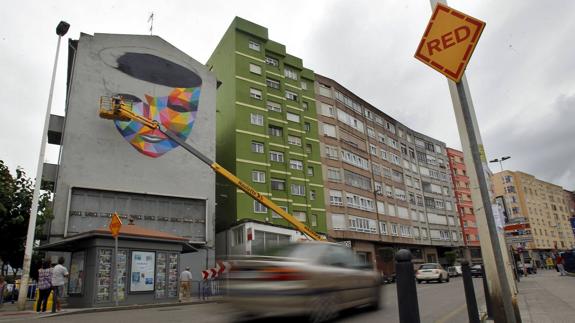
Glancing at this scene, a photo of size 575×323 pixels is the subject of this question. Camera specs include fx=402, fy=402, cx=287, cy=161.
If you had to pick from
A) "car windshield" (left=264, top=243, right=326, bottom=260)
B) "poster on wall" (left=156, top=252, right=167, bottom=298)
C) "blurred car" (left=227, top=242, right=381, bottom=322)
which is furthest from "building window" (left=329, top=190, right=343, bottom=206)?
"car windshield" (left=264, top=243, right=326, bottom=260)

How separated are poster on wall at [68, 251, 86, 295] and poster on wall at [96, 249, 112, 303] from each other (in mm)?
851

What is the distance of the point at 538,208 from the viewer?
98125mm

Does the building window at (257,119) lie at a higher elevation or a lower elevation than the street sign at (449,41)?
higher

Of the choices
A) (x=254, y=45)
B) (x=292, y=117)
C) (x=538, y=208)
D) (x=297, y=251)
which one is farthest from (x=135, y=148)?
(x=538, y=208)

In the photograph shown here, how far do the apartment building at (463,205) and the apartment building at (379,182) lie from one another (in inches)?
108

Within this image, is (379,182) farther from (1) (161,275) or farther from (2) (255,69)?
(1) (161,275)

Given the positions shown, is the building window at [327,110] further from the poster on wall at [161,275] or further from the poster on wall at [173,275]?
the poster on wall at [161,275]

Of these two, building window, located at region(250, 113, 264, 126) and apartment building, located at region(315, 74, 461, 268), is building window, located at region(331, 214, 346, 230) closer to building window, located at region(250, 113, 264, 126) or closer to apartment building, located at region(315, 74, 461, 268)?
apartment building, located at region(315, 74, 461, 268)

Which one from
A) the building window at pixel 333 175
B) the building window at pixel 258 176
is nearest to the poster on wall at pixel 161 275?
the building window at pixel 258 176

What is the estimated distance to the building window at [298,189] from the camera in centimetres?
3750

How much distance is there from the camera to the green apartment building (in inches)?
1306

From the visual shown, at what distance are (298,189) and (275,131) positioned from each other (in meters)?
5.95

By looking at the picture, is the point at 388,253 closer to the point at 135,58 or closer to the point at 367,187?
the point at 367,187

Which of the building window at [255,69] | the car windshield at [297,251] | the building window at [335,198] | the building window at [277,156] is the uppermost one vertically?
the building window at [255,69]
